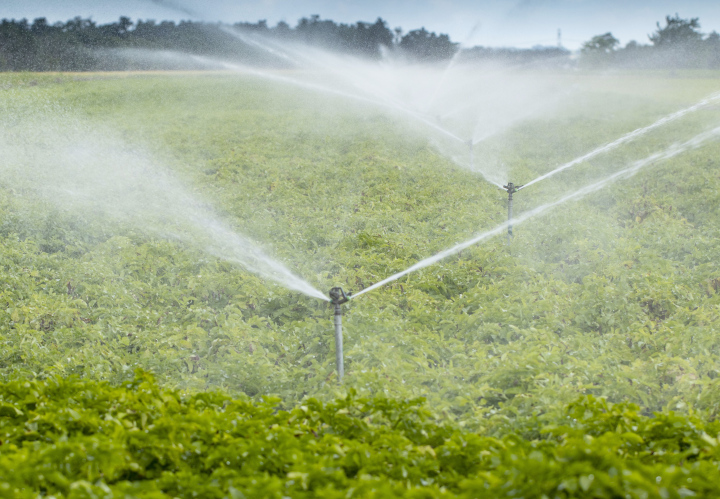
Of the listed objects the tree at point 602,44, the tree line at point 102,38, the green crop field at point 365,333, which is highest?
the tree at point 602,44

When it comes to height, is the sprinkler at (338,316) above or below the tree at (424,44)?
below

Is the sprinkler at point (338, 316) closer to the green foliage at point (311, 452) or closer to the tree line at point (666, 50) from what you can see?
the green foliage at point (311, 452)

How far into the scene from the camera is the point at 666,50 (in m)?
42.4

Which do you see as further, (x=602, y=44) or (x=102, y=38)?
(x=602, y=44)

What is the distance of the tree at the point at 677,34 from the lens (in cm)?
3969

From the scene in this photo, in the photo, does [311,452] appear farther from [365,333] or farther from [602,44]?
[602,44]

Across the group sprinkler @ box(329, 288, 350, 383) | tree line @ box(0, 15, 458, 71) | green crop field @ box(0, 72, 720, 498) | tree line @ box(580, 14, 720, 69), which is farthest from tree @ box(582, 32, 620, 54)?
sprinkler @ box(329, 288, 350, 383)

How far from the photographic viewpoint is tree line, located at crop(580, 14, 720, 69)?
37.7 meters

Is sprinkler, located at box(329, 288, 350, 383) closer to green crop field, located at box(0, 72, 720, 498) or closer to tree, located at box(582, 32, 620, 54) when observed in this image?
green crop field, located at box(0, 72, 720, 498)

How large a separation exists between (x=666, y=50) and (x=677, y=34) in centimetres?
130

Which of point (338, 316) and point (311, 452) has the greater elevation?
point (338, 316)

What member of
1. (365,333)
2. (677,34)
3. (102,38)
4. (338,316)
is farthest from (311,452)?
(677,34)

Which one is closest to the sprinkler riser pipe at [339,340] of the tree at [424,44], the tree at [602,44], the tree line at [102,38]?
the tree line at [102,38]

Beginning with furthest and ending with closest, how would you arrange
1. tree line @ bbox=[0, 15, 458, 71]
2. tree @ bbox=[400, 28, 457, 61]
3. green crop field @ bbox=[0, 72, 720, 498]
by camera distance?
tree @ bbox=[400, 28, 457, 61], tree line @ bbox=[0, 15, 458, 71], green crop field @ bbox=[0, 72, 720, 498]
